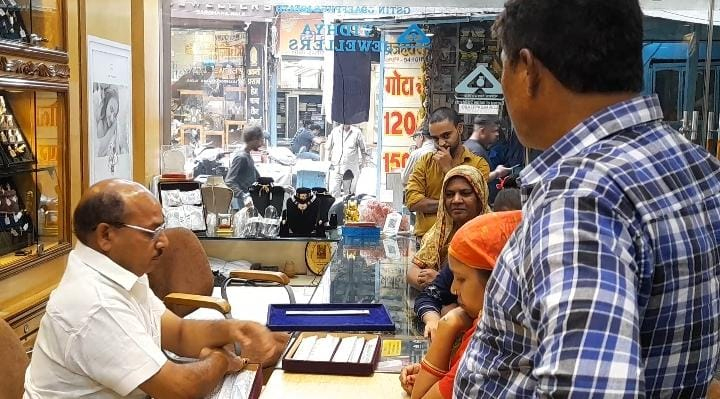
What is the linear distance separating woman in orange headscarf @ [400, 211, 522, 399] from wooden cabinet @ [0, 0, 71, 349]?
2.24 m

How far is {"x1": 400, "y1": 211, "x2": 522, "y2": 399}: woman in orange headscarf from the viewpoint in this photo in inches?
60.9

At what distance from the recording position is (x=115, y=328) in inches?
80.8

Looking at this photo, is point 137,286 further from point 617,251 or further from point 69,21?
point 69,21

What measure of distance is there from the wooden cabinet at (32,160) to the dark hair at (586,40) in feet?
9.82

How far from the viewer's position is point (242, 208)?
6055 mm

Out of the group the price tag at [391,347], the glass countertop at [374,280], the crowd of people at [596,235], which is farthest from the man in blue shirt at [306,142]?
the crowd of people at [596,235]

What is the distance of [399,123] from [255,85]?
3.93 feet

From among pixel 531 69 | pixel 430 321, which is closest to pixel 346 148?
pixel 430 321

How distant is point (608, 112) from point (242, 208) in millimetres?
5305

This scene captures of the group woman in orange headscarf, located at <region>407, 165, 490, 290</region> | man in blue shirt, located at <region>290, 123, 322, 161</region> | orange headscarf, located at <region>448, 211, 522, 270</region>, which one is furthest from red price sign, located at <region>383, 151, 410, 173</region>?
orange headscarf, located at <region>448, 211, 522, 270</region>

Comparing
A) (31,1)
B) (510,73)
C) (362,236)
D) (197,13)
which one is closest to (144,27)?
(197,13)

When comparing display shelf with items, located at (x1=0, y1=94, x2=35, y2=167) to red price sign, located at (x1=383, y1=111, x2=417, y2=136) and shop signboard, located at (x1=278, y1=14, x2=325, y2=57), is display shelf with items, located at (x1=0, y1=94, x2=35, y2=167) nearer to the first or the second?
shop signboard, located at (x1=278, y1=14, x2=325, y2=57)

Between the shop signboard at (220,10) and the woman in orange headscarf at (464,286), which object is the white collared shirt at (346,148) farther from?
the woman in orange headscarf at (464,286)

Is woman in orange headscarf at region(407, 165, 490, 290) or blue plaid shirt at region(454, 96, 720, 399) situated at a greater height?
blue plaid shirt at region(454, 96, 720, 399)
